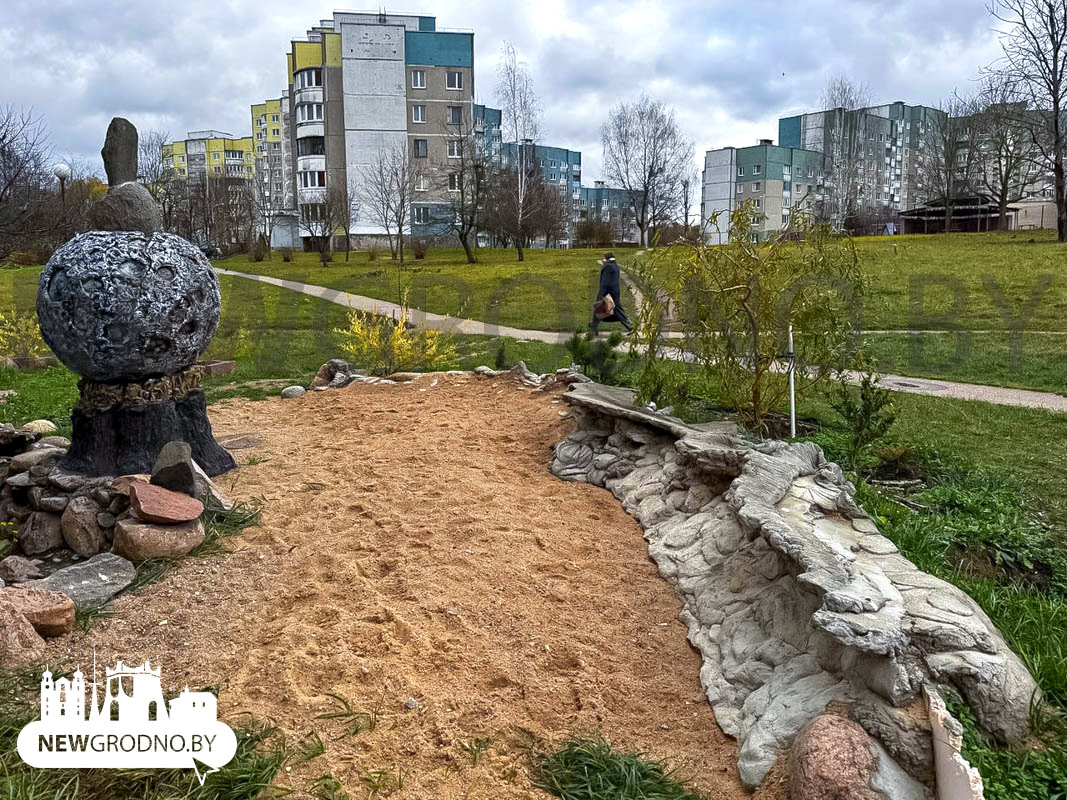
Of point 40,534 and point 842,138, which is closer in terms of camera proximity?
point 40,534

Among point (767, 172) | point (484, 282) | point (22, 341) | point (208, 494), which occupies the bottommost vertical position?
point (208, 494)

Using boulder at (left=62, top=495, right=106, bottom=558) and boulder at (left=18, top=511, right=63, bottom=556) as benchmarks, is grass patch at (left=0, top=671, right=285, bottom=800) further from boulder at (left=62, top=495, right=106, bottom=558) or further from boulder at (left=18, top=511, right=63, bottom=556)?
boulder at (left=18, top=511, right=63, bottom=556)

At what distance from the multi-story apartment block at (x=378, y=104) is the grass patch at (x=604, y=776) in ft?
136

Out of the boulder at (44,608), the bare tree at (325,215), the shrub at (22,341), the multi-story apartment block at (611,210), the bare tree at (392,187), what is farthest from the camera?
the multi-story apartment block at (611,210)

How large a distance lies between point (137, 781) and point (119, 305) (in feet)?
10.6

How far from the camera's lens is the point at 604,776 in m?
2.55

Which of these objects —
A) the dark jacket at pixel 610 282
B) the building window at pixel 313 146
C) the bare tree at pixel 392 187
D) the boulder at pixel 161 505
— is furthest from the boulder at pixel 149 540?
the building window at pixel 313 146

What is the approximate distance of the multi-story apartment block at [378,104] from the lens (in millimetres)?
43125

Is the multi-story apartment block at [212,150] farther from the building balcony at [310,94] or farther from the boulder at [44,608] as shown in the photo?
the boulder at [44,608]

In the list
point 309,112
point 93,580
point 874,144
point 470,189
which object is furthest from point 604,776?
point 874,144

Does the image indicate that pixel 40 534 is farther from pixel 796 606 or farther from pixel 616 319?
pixel 616 319

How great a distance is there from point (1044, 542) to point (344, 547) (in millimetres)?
4043

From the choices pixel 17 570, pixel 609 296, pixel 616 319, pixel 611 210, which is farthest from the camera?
pixel 611 210

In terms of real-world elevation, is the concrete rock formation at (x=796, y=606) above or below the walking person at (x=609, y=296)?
below
